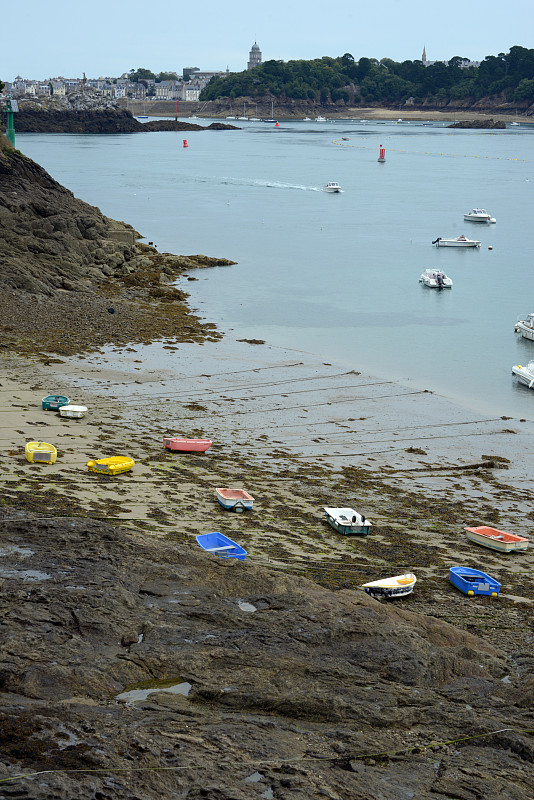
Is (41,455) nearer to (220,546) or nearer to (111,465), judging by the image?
(111,465)

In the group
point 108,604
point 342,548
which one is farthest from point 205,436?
point 108,604

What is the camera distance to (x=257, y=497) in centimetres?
1691

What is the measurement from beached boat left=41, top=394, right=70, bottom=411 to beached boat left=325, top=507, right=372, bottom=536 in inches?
305


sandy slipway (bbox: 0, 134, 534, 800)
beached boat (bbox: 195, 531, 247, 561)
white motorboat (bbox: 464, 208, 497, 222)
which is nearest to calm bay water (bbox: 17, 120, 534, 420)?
white motorboat (bbox: 464, 208, 497, 222)

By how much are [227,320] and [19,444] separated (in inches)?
591

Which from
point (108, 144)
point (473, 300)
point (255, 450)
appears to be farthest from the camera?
point (108, 144)

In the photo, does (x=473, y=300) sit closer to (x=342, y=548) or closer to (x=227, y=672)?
(x=342, y=548)

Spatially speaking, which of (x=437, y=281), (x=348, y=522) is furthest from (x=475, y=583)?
(x=437, y=281)

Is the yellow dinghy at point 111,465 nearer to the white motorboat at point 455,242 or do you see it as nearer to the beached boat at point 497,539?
the beached boat at point 497,539

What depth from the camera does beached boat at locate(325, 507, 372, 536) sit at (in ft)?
50.6

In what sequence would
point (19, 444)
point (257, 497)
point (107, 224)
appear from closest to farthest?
point (257, 497), point (19, 444), point (107, 224)

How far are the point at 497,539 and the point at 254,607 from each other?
551 centimetres

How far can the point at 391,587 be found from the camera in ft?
43.4

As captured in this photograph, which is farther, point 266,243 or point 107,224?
point 266,243
